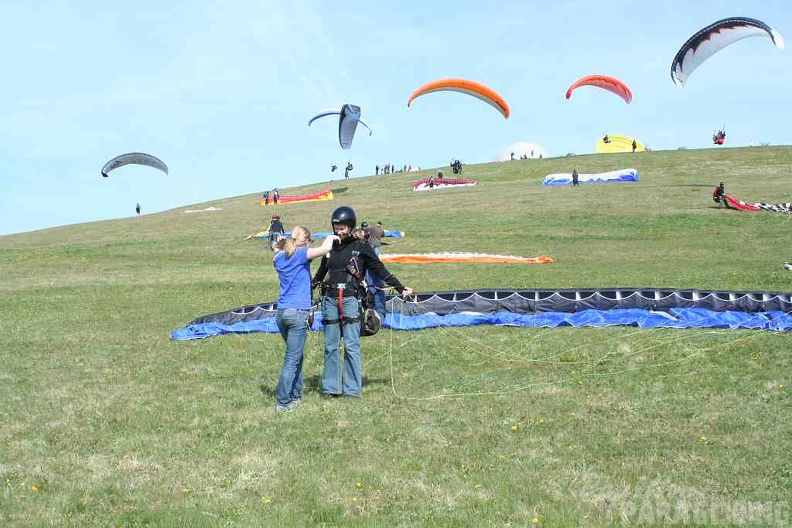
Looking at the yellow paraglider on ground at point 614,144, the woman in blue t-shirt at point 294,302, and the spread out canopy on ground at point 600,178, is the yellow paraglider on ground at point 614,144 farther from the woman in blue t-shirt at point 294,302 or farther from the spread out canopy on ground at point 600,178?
the woman in blue t-shirt at point 294,302

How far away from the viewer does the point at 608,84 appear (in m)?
43.5

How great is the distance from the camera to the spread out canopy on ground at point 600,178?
176 feet

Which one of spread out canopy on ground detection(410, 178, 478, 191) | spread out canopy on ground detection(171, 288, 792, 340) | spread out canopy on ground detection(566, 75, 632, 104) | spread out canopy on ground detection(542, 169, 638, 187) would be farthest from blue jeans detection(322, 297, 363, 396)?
spread out canopy on ground detection(410, 178, 478, 191)

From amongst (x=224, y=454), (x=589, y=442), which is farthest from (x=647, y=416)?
(x=224, y=454)

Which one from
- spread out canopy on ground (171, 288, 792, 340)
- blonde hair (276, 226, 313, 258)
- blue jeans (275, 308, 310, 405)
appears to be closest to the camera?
blue jeans (275, 308, 310, 405)

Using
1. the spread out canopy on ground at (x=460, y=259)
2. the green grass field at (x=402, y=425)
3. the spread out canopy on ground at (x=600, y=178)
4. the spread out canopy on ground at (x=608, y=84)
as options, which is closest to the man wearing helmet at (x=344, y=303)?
the green grass field at (x=402, y=425)

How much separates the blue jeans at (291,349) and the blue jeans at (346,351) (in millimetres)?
362

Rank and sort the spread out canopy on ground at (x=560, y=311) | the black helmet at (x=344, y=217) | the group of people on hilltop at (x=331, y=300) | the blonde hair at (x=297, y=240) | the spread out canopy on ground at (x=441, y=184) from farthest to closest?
the spread out canopy on ground at (x=441, y=184) < the spread out canopy on ground at (x=560, y=311) < the black helmet at (x=344, y=217) < the blonde hair at (x=297, y=240) < the group of people on hilltop at (x=331, y=300)

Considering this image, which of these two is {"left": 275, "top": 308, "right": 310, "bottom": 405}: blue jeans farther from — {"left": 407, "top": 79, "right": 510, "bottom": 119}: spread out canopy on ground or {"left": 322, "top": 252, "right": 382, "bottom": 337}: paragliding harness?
{"left": 407, "top": 79, "right": 510, "bottom": 119}: spread out canopy on ground

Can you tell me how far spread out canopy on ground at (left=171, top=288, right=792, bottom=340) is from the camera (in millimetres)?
13828

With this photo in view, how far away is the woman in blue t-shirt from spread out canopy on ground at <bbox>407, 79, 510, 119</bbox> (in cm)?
2580

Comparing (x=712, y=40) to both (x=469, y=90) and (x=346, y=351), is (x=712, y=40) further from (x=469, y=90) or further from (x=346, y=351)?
(x=346, y=351)

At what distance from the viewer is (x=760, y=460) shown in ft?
22.2

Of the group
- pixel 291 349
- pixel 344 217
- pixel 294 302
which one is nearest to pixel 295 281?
pixel 294 302
